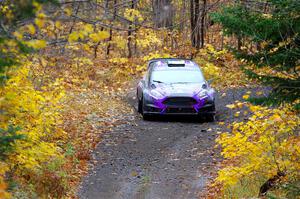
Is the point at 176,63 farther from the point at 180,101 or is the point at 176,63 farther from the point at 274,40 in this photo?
the point at 274,40

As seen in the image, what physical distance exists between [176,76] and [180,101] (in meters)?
1.22

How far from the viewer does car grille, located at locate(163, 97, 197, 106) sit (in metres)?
14.9

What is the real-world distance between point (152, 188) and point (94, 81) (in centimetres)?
1258

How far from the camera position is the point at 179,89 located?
15.1 meters

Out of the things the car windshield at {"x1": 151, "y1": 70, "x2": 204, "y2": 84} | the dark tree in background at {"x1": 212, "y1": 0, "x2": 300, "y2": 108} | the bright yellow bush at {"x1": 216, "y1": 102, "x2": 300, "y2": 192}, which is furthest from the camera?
the car windshield at {"x1": 151, "y1": 70, "x2": 204, "y2": 84}

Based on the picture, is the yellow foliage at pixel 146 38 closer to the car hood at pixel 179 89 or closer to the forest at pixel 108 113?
the forest at pixel 108 113

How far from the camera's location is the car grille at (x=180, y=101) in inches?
588

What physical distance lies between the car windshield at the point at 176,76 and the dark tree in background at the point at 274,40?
8189 mm

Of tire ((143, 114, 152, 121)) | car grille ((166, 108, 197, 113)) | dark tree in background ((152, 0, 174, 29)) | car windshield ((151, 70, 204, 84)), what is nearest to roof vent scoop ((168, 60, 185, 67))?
car windshield ((151, 70, 204, 84))

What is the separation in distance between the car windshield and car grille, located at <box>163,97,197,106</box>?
813 millimetres

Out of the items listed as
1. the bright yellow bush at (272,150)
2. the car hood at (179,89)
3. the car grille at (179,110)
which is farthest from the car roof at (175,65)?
the bright yellow bush at (272,150)

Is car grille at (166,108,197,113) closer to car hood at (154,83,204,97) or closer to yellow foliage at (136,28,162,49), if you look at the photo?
car hood at (154,83,204,97)

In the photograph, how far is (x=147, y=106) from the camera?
15.3m

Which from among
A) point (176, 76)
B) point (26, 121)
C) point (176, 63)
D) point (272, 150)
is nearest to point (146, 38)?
point (176, 63)
